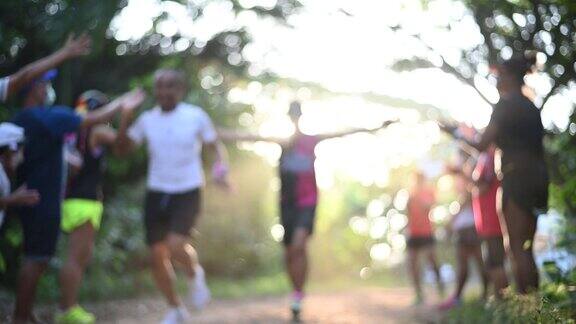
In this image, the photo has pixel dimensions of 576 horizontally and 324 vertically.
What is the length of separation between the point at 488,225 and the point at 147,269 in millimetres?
8145

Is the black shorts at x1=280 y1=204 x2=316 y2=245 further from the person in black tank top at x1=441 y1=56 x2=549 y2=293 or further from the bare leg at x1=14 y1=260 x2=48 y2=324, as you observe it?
the bare leg at x1=14 y1=260 x2=48 y2=324

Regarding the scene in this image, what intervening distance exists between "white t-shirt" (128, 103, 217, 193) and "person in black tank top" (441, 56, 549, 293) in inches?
86.7

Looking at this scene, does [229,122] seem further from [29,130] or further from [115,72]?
[29,130]

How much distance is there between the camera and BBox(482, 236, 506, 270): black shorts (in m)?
6.66

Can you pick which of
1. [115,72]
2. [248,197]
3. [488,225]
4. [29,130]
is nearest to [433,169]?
[488,225]

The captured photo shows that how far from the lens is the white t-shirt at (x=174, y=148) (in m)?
6.48

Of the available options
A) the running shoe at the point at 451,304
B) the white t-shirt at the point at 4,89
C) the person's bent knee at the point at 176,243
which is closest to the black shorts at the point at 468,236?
the running shoe at the point at 451,304

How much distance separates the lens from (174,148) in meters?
6.50

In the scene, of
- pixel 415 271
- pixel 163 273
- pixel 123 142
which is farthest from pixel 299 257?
pixel 415 271

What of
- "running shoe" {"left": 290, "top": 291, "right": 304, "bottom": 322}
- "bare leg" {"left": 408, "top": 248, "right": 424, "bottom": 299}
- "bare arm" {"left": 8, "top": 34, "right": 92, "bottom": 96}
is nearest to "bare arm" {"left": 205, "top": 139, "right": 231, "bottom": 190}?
"running shoe" {"left": 290, "top": 291, "right": 304, "bottom": 322}

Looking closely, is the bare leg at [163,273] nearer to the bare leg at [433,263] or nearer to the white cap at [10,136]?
the white cap at [10,136]

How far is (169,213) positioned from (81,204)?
719mm

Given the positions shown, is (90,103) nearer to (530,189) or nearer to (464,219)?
(530,189)

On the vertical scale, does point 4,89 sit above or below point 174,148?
above
